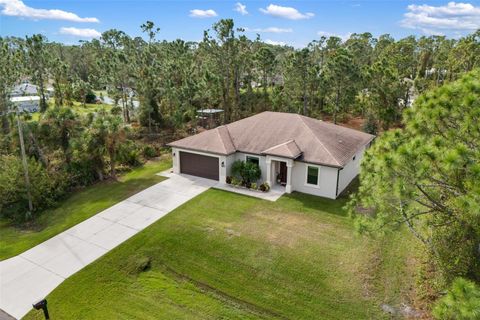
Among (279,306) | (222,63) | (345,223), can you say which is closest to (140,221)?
(279,306)

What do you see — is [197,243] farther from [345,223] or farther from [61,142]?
[61,142]

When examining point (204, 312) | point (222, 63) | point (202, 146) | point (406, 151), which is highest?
point (222, 63)

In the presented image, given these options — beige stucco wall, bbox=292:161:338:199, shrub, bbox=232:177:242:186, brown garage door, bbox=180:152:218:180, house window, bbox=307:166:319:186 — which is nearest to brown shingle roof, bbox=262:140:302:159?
beige stucco wall, bbox=292:161:338:199

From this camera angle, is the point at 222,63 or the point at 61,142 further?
the point at 222,63

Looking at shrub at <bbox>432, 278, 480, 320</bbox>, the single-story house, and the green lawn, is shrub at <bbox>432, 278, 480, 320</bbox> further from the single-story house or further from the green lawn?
the green lawn

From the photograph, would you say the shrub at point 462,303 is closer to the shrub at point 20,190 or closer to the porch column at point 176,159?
the porch column at point 176,159

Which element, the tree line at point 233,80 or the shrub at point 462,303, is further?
the tree line at point 233,80

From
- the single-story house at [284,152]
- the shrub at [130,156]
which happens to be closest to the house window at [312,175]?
the single-story house at [284,152]
